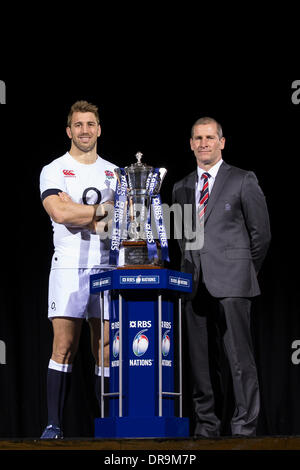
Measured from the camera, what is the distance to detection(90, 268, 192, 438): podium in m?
3.86

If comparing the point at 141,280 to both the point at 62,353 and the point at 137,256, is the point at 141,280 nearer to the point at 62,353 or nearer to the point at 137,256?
the point at 137,256

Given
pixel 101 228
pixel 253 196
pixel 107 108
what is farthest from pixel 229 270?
pixel 107 108

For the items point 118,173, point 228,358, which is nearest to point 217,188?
point 118,173

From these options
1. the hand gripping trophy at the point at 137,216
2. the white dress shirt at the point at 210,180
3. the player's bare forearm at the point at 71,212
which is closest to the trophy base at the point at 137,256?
the hand gripping trophy at the point at 137,216

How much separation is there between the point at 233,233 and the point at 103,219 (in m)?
0.69

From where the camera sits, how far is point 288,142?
5.39m

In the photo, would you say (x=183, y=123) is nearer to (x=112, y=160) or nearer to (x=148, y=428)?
(x=112, y=160)

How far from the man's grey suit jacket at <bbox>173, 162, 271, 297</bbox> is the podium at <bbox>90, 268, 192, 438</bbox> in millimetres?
361

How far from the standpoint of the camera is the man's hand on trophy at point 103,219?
4371mm

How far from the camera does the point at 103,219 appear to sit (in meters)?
4.42

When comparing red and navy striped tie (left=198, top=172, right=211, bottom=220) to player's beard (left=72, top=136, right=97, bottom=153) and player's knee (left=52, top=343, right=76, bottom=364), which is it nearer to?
player's beard (left=72, top=136, right=97, bottom=153)

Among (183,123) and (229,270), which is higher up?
(183,123)

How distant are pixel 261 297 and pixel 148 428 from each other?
1.82m

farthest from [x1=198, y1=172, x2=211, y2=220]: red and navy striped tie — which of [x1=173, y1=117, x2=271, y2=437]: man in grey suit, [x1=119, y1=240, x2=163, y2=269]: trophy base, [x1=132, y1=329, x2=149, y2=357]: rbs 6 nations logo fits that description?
[x1=132, y1=329, x2=149, y2=357]: rbs 6 nations logo
